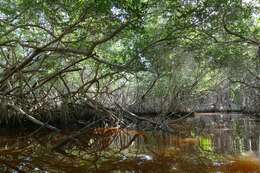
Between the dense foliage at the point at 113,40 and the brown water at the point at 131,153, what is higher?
the dense foliage at the point at 113,40

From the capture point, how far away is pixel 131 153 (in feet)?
21.3

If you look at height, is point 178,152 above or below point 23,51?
below

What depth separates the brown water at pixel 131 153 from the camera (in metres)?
5.09

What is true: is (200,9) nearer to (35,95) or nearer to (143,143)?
(143,143)

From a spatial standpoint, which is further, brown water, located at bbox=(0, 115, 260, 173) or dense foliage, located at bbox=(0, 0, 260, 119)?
dense foliage, located at bbox=(0, 0, 260, 119)

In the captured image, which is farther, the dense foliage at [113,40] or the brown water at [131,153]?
the dense foliage at [113,40]

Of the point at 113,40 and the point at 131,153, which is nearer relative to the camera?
the point at 131,153

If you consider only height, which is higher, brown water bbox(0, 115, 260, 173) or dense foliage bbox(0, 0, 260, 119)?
dense foliage bbox(0, 0, 260, 119)

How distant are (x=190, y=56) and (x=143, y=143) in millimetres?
4642

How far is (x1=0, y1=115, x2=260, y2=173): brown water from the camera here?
509 cm

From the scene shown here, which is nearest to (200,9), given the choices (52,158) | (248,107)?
(52,158)

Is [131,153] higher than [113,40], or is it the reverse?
[113,40]

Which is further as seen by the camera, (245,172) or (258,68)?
(258,68)

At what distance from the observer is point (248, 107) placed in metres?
19.3
